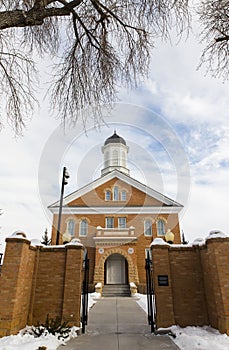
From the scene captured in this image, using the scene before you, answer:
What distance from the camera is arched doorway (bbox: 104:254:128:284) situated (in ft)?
66.2

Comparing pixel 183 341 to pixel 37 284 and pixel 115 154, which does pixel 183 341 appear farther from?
pixel 115 154

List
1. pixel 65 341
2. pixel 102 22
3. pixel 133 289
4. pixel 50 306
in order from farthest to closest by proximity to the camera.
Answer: pixel 133 289
pixel 50 306
pixel 65 341
pixel 102 22

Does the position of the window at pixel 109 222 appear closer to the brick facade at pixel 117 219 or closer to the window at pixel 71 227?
the brick facade at pixel 117 219

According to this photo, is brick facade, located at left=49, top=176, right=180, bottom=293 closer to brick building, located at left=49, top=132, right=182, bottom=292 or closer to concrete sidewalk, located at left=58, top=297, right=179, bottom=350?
brick building, located at left=49, top=132, right=182, bottom=292

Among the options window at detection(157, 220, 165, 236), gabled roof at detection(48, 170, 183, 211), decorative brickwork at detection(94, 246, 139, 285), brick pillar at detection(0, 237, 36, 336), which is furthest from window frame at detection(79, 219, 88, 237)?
brick pillar at detection(0, 237, 36, 336)

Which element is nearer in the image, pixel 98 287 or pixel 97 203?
pixel 98 287

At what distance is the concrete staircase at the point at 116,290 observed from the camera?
1791 cm

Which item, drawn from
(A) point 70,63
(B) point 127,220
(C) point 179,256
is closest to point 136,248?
(B) point 127,220

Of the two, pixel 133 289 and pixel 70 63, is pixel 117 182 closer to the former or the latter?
pixel 133 289

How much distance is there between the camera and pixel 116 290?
18500 mm

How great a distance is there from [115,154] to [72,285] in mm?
23958

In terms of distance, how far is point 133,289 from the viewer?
17.7 meters

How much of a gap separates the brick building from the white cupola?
11.5ft

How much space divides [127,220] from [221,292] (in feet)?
57.5
